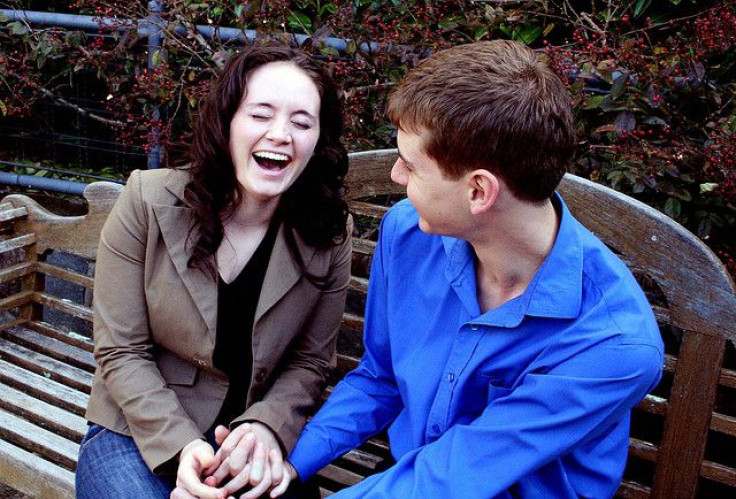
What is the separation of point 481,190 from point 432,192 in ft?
0.39

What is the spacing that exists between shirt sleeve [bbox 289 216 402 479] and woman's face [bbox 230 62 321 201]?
0.33 m

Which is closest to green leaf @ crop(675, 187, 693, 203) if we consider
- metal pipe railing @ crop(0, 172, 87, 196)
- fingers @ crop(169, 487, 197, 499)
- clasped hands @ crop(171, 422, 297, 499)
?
clasped hands @ crop(171, 422, 297, 499)

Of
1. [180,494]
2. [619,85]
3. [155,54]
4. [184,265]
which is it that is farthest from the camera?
[155,54]

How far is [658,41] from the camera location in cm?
344

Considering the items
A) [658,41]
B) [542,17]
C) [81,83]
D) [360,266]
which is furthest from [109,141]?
[658,41]

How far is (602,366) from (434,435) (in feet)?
1.65

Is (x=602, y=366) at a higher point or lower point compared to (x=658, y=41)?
lower

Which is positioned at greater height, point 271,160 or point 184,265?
point 271,160

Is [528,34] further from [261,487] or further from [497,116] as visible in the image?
[261,487]

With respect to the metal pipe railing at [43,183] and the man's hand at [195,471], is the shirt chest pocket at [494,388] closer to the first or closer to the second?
the man's hand at [195,471]

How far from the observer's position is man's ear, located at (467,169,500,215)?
1792 mm

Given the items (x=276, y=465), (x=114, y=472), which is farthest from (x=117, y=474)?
(x=276, y=465)

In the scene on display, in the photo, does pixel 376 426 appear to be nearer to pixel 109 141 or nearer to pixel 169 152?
pixel 169 152

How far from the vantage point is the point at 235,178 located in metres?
2.43
